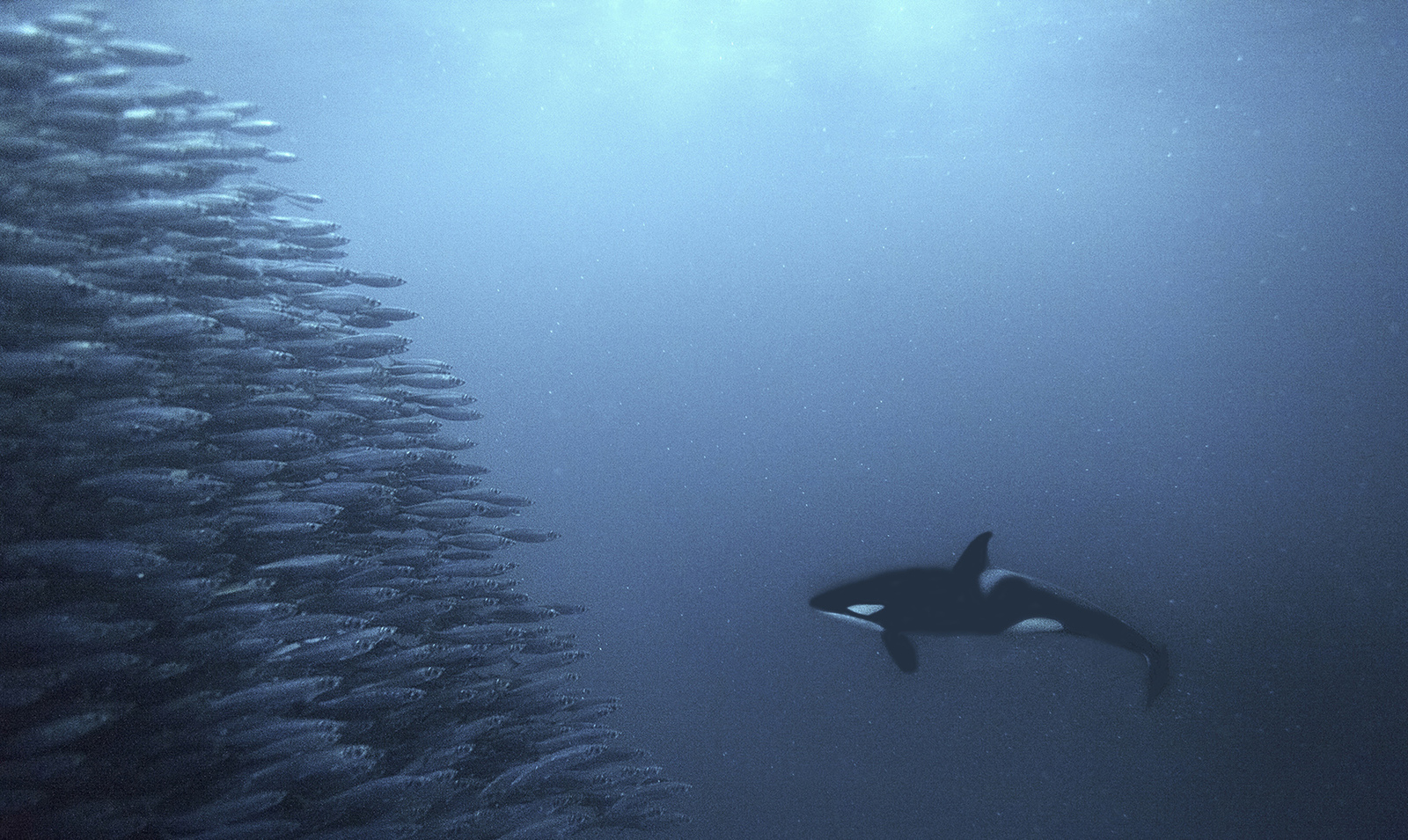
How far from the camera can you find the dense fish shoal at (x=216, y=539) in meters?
3.72

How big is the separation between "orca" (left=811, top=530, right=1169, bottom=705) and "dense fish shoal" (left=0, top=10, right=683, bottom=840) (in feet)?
6.41

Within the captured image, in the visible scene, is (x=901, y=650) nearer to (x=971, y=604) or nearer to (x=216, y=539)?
(x=971, y=604)

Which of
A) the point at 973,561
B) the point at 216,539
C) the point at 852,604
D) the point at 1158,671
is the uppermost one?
the point at 216,539

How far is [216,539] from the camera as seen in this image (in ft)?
13.8

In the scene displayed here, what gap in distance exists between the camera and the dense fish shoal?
3.72 m

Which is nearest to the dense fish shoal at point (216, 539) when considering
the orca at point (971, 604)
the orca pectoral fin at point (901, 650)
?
the orca at point (971, 604)

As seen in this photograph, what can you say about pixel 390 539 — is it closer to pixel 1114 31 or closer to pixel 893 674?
pixel 893 674

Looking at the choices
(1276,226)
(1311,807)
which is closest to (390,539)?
(1311,807)

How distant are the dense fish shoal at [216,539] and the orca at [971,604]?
195 centimetres

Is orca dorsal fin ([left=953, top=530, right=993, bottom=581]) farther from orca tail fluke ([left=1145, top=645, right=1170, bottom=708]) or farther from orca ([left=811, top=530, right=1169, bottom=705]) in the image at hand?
orca tail fluke ([left=1145, top=645, right=1170, bottom=708])

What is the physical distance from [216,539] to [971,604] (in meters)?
4.77

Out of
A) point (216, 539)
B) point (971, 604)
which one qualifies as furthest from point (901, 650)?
point (216, 539)

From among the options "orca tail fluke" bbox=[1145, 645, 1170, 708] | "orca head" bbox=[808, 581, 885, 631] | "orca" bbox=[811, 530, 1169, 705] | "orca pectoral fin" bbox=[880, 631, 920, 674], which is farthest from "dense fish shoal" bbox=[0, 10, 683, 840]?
"orca tail fluke" bbox=[1145, 645, 1170, 708]

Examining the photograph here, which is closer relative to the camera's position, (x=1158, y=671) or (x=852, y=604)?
(x=852, y=604)
